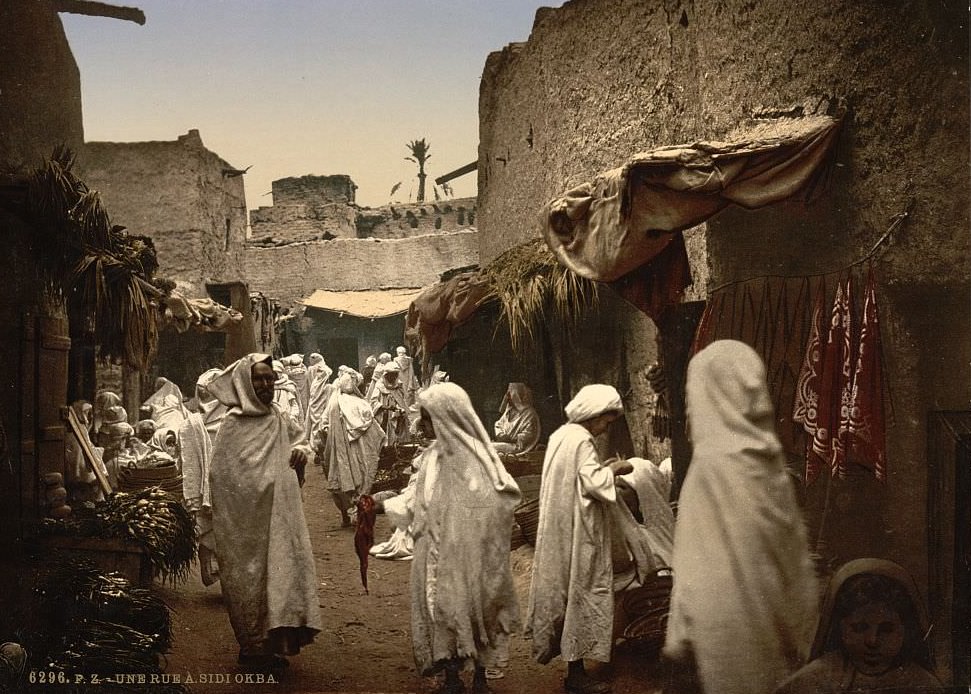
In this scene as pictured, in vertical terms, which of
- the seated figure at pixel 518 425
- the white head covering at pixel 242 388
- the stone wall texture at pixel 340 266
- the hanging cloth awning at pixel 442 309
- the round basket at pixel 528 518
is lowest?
the round basket at pixel 528 518

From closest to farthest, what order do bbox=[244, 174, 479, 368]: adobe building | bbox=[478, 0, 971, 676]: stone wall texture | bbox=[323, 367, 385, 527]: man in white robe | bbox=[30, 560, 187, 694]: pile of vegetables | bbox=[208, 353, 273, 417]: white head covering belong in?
bbox=[478, 0, 971, 676]: stone wall texture
bbox=[30, 560, 187, 694]: pile of vegetables
bbox=[208, 353, 273, 417]: white head covering
bbox=[244, 174, 479, 368]: adobe building
bbox=[323, 367, 385, 527]: man in white robe

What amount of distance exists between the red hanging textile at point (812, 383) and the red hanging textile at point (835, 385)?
0.06 feet

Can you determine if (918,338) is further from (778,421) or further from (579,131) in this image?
(579,131)

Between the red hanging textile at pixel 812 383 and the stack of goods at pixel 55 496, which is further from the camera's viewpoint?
the stack of goods at pixel 55 496

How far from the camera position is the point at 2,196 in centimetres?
438

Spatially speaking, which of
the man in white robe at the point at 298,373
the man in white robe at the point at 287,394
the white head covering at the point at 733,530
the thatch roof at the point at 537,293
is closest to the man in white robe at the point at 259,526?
the man in white robe at the point at 287,394

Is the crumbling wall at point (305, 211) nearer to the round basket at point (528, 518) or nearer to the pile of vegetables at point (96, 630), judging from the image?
the round basket at point (528, 518)

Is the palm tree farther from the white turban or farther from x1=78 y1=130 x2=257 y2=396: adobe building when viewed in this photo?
the white turban

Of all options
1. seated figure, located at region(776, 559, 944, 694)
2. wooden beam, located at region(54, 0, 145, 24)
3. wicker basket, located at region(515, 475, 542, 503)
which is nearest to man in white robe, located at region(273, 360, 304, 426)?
wicker basket, located at region(515, 475, 542, 503)

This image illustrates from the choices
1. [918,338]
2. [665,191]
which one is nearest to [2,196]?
[665,191]

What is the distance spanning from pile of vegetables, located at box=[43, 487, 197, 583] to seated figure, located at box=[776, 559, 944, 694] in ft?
10.7

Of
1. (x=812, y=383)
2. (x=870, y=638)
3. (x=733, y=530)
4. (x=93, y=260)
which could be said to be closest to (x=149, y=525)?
(x=93, y=260)

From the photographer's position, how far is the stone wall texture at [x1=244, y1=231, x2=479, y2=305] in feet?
17.4

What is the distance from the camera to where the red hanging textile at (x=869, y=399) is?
3.70 metres
